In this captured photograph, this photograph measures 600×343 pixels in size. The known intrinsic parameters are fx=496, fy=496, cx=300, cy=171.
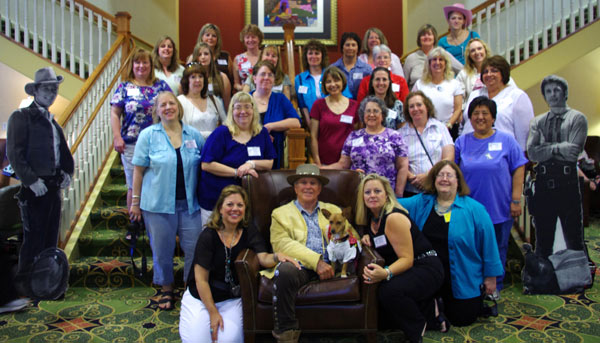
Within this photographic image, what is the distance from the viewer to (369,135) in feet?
11.6

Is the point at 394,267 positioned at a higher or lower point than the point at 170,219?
lower

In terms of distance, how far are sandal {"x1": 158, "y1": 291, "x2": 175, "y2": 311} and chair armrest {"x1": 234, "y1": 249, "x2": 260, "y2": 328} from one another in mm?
849

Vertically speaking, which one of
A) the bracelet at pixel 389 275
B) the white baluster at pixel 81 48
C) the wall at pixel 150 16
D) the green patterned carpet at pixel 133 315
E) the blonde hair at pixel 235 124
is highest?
→ the wall at pixel 150 16

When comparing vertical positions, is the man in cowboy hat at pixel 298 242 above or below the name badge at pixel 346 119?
below

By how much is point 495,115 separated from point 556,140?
446mm

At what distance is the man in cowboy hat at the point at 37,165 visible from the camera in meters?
3.14

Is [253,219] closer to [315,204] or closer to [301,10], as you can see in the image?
[315,204]

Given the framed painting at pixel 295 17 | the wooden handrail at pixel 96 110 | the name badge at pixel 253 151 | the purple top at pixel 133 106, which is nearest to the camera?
the name badge at pixel 253 151

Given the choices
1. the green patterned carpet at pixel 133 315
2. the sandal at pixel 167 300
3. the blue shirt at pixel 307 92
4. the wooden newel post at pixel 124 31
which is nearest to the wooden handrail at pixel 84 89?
the wooden newel post at pixel 124 31

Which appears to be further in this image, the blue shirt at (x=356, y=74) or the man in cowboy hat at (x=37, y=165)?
the blue shirt at (x=356, y=74)

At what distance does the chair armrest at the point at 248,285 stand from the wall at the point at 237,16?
6.00 metres

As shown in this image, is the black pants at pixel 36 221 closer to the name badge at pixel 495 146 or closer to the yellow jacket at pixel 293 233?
the yellow jacket at pixel 293 233

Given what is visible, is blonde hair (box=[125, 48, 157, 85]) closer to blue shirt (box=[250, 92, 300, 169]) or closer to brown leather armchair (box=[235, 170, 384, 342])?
blue shirt (box=[250, 92, 300, 169])

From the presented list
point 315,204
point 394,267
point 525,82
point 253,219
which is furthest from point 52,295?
point 525,82
